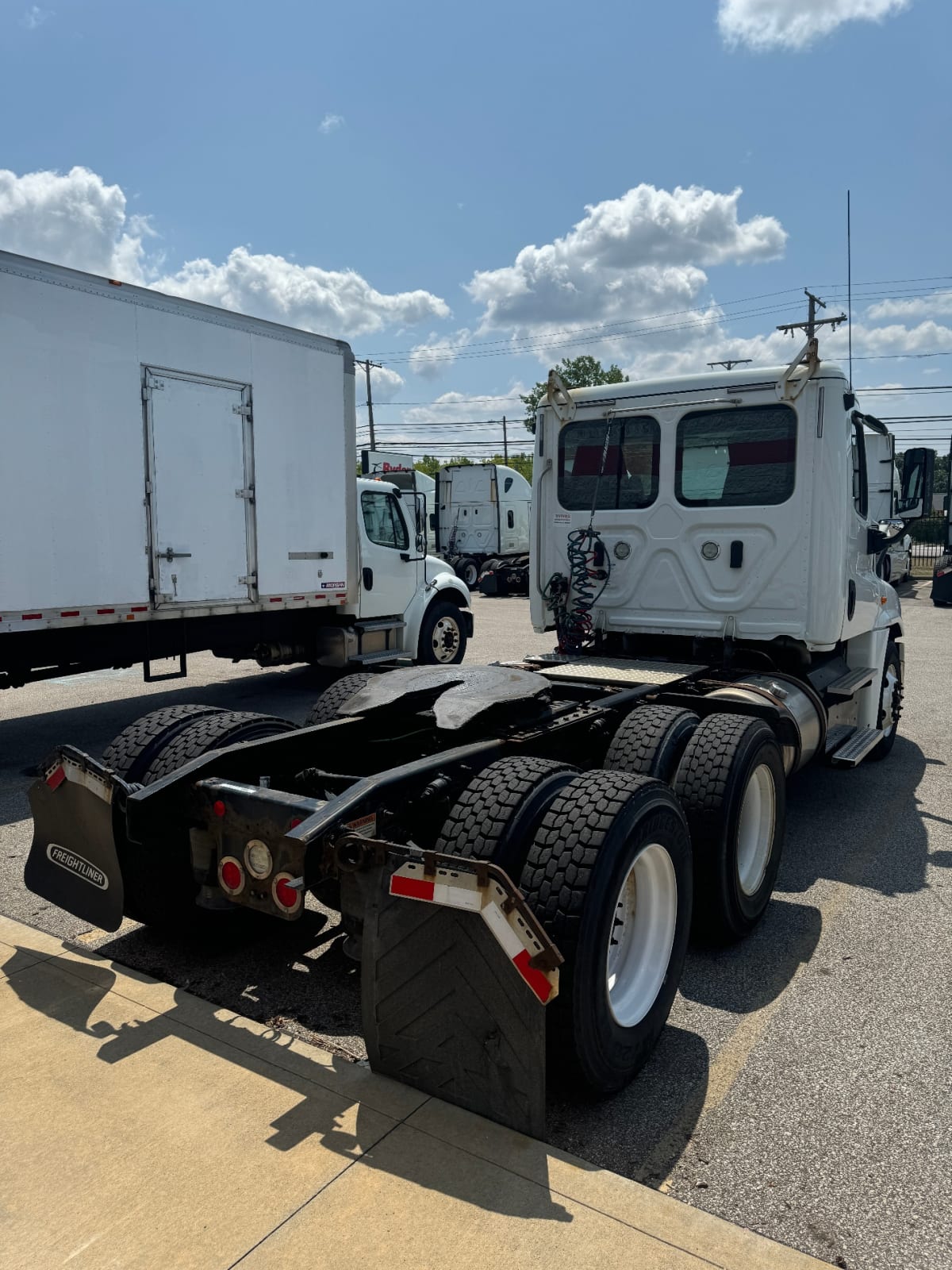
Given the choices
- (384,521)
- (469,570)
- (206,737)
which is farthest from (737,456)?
(469,570)

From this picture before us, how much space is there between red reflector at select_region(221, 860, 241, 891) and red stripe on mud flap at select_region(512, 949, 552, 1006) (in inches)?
45.7

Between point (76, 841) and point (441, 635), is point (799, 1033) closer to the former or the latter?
point (76, 841)

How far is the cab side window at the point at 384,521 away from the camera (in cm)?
1074

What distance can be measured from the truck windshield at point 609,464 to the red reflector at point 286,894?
3962 millimetres

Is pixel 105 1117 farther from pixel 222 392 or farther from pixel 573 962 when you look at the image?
pixel 222 392

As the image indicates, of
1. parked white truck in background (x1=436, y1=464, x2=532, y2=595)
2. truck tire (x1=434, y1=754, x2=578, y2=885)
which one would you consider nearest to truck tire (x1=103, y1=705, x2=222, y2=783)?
truck tire (x1=434, y1=754, x2=578, y2=885)

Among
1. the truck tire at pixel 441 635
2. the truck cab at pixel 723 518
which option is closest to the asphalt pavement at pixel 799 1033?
the truck cab at pixel 723 518

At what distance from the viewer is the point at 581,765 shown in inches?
187

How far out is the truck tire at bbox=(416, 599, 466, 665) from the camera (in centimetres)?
1145

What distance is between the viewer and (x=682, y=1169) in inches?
104

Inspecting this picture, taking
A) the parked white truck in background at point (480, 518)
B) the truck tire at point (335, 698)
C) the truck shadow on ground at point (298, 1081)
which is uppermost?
the parked white truck in background at point (480, 518)

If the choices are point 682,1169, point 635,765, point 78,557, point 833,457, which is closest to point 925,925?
point 635,765

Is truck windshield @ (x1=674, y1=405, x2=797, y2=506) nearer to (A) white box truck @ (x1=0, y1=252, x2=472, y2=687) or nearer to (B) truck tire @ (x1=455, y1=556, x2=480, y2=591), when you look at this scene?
(A) white box truck @ (x1=0, y1=252, x2=472, y2=687)

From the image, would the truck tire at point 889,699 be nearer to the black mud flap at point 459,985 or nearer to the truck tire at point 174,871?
the truck tire at point 174,871
